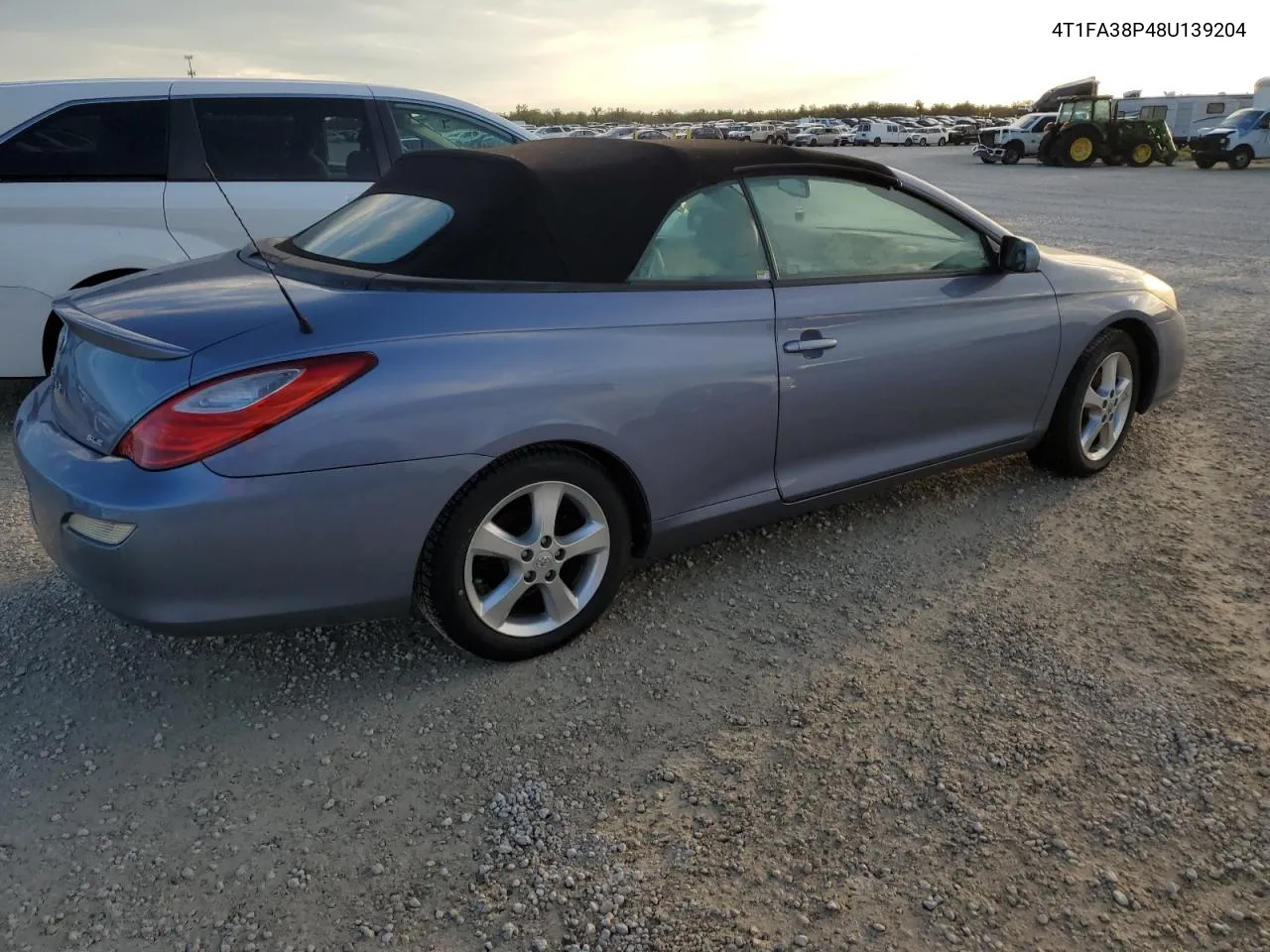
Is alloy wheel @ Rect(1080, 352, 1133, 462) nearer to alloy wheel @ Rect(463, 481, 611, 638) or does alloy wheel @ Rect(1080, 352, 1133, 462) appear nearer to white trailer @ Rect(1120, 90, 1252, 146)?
alloy wheel @ Rect(463, 481, 611, 638)

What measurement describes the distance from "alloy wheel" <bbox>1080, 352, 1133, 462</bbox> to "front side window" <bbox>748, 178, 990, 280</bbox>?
2.91 ft

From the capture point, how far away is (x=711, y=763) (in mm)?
2654

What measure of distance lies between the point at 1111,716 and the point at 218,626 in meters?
2.41

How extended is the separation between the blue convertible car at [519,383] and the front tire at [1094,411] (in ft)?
0.84

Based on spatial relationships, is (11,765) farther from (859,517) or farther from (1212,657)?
(1212,657)

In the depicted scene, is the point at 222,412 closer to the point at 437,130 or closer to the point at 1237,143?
the point at 437,130

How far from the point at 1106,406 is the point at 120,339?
3891 millimetres

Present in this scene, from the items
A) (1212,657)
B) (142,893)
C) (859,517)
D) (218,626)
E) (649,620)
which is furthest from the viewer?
(859,517)

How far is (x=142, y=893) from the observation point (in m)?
2.21

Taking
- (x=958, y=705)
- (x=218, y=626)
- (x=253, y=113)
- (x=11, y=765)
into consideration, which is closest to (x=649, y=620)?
(x=958, y=705)

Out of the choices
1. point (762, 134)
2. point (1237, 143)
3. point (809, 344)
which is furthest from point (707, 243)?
point (762, 134)

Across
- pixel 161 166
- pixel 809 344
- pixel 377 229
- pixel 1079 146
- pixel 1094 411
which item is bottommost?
pixel 1094 411

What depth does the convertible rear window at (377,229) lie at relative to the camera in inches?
124

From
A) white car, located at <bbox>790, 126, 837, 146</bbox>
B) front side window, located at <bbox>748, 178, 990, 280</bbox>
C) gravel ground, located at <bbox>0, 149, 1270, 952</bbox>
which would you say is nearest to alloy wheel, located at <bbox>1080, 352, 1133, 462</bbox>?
gravel ground, located at <bbox>0, 149, 1270, 952</bbox>
